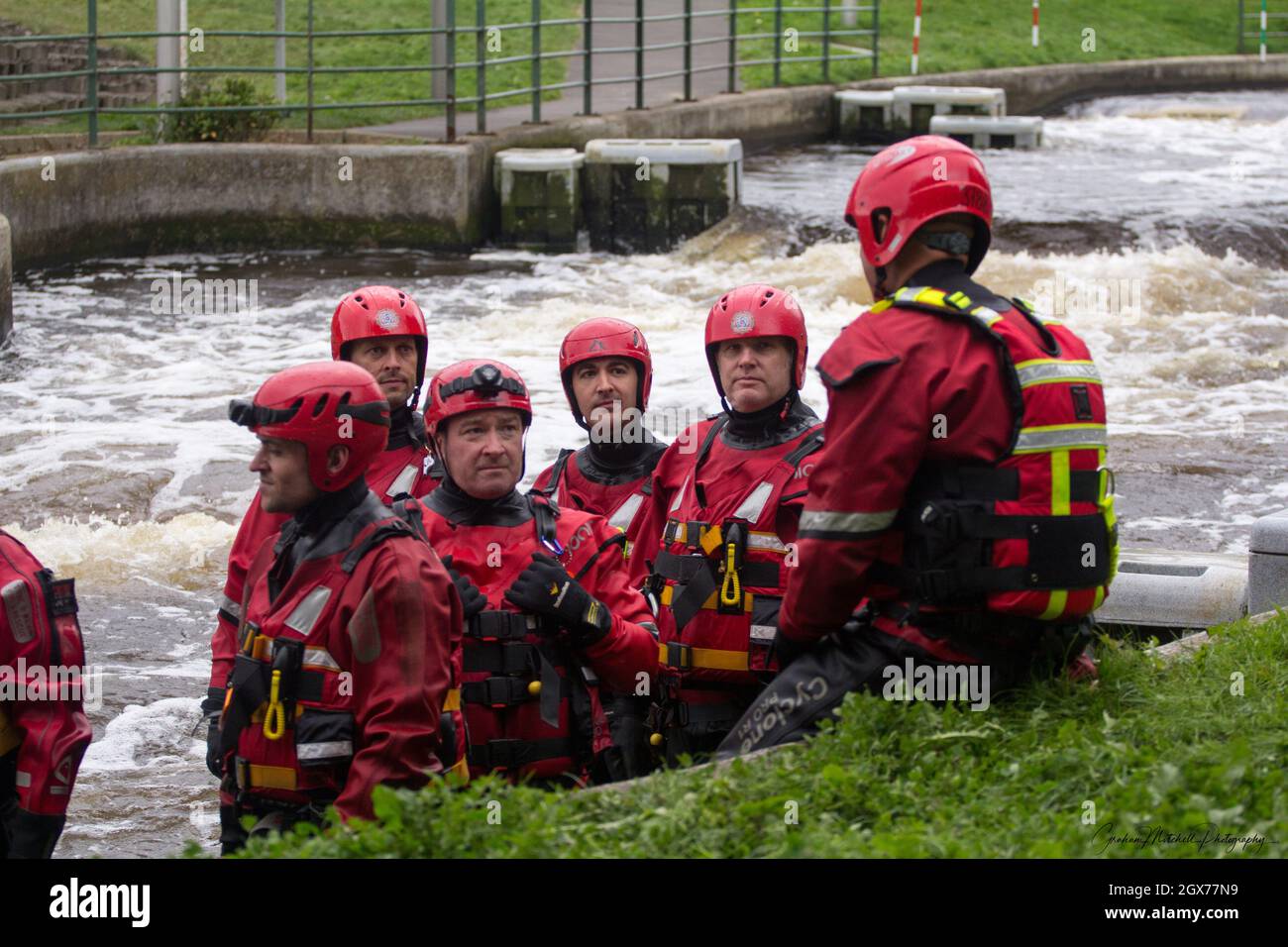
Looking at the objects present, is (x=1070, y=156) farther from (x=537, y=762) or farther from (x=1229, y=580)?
(x=537, y=762)

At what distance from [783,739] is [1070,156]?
22855 mm

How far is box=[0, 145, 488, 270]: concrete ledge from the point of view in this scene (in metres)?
19.0

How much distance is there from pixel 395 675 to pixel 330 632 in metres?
0.20

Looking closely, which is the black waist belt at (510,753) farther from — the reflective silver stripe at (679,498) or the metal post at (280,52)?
the metal post at (280,52)

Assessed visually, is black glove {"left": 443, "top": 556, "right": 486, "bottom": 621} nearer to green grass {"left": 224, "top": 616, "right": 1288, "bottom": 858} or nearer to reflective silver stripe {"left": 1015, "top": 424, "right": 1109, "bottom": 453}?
green grass {"left": 224, "top": 616, "right": 1288, "bottom": 858}

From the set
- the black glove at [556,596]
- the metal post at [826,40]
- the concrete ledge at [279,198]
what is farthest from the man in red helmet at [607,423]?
the metal post at [826,40]

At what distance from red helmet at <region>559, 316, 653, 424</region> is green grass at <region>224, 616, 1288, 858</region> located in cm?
221

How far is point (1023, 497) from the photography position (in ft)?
14.3

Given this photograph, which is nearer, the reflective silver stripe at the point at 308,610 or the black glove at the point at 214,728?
the reflective silver stripe at the point at 308,610

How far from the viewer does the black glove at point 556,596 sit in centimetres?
504

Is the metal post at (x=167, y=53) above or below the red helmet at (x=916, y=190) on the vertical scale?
above

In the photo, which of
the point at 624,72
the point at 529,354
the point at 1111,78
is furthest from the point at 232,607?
the point at 1111,78

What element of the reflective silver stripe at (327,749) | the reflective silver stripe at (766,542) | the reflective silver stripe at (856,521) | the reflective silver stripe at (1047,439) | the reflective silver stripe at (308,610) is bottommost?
the reflective silver stripe at (327,749)

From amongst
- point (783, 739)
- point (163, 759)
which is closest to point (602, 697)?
point (783, 739)
